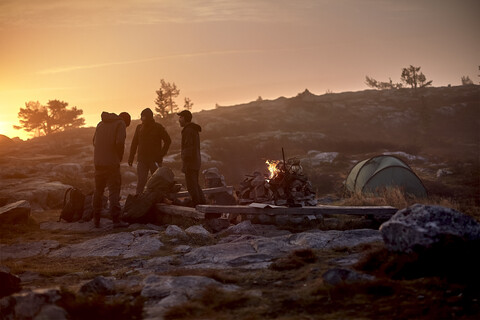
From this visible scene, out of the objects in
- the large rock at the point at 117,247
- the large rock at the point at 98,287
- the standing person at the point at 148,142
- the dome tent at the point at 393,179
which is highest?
the standing person at the point at 148,142

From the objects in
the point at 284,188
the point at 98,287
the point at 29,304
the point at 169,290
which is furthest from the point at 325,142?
the point at 29,304

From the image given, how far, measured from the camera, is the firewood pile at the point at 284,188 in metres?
12.1

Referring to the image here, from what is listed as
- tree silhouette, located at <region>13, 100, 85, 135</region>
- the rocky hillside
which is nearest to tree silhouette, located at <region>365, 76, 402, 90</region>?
the rocky hillside

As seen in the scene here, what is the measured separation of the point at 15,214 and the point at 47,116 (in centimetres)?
6363

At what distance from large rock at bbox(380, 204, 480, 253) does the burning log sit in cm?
529

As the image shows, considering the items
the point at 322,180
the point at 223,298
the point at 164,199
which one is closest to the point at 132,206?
the point at 164,199

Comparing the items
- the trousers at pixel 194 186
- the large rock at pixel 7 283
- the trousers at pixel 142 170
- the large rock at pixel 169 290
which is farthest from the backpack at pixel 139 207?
the large rock at pixel 169 290

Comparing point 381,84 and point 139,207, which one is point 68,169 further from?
point 381,84

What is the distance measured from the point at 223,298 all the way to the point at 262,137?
4453 cm

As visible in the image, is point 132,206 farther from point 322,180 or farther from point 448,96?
point 448,96

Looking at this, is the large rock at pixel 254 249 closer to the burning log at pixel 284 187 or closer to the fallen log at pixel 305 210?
the fallen log at pixel 305 210

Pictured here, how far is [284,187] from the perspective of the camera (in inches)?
481

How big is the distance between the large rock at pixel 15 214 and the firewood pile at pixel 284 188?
690 cm

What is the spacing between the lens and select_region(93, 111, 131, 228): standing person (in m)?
11.9
